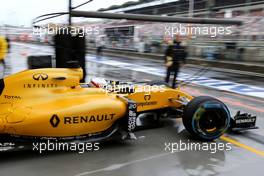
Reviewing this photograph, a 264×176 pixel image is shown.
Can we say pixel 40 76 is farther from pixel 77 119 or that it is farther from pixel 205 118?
pixel 205 118

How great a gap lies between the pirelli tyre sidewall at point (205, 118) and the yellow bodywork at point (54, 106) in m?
1.02

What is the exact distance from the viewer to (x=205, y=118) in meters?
5.38

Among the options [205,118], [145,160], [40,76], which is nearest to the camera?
[145,160]

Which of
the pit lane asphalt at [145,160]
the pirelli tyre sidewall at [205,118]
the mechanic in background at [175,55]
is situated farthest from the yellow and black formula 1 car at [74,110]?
the mechanic in background at [175,55]

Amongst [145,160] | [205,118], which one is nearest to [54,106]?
[145,160]

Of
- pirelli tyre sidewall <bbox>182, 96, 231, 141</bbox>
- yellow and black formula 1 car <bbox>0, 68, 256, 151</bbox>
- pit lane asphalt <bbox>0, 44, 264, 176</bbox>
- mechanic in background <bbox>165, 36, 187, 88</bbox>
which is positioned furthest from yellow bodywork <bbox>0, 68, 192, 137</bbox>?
mechanic in background <bbox>165, 36, 187, 88</bbox>

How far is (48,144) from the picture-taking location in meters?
4.59

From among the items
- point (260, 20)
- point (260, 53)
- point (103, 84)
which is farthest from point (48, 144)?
point (260, 20)

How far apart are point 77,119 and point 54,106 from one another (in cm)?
36

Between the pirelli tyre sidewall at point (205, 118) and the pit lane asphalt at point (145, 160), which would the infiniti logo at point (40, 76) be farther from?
the pirelli tyre sidewall at point (205, 118)

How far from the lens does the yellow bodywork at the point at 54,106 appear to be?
4.40 m

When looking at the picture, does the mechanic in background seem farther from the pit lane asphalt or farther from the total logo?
the total logo

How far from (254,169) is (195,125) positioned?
3.73 ft

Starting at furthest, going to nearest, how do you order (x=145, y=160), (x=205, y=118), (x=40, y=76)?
(x=205, y=118) → (x=40, y=76) → (x=145, y=160)
